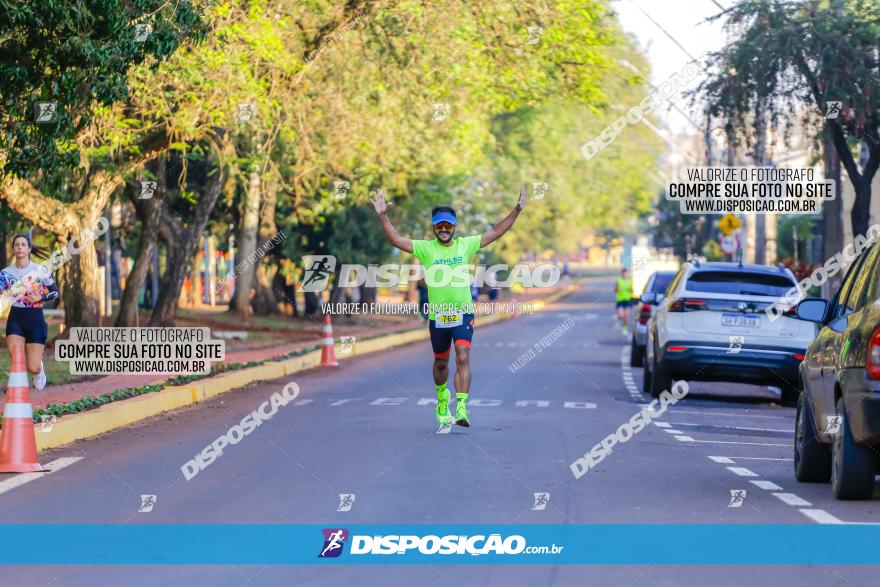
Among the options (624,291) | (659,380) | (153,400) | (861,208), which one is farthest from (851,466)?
(624,291)

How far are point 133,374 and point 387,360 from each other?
10.1m

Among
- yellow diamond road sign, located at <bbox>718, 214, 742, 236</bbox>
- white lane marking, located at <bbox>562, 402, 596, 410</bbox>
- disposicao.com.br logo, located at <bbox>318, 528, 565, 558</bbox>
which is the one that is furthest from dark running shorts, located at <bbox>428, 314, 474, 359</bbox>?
yellow diamond road sign, located at <bbox>718, 214, 742, 236</bbox>

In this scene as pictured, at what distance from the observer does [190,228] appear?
3581 centimetres

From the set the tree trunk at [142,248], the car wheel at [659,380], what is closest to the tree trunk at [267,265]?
the tree trunk at [142,248]

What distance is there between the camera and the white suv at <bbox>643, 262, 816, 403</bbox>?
21906 millimetres

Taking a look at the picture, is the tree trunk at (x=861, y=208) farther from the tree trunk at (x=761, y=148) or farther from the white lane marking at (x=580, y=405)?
the white lane marking at (x=580, y=405)

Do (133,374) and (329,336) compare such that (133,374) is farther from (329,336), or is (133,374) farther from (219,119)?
(329,336)

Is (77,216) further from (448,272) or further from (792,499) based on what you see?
(792,499)

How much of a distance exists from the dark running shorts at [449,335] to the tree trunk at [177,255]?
19678mm

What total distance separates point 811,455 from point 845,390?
1.67m

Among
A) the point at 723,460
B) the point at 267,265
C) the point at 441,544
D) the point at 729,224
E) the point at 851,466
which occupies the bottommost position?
the point at 723,460

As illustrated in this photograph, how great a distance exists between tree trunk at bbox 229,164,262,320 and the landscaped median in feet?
22.7

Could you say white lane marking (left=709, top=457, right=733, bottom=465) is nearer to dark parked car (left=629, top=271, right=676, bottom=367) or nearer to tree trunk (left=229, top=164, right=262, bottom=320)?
dark parked car (left=629, top=271, right=676, bottom=367)

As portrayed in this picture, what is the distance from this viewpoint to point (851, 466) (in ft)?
36.5
